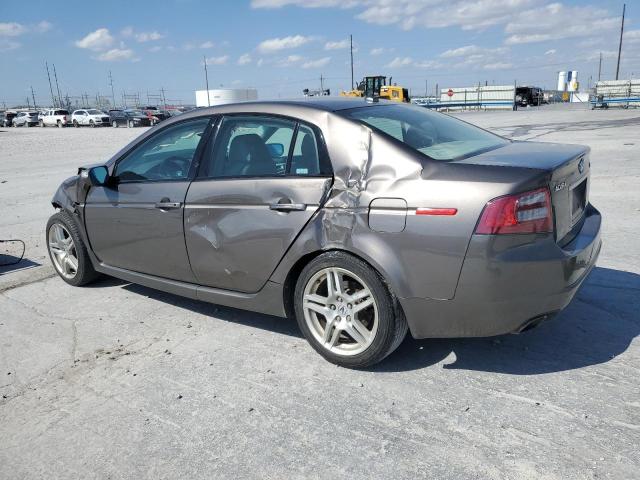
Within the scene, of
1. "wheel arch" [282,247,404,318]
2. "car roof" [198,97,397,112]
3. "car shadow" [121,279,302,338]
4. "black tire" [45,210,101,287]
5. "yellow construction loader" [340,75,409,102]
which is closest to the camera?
"wheel arch" [282,247,404,318]

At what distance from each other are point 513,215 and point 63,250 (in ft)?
13.7

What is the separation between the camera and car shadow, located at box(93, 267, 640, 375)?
10.7 ft

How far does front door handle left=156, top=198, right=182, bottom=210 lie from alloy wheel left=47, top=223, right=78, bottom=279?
1466 millimetres

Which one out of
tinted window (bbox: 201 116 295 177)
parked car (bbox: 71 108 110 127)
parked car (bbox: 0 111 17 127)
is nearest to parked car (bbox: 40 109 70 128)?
parked car (bbox: 71 108 110 127)

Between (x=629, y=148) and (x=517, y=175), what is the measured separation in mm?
13242

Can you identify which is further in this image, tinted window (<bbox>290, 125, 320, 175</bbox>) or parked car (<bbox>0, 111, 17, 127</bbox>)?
parked car (<bbox>0, 111, 17, 127</bbox>)

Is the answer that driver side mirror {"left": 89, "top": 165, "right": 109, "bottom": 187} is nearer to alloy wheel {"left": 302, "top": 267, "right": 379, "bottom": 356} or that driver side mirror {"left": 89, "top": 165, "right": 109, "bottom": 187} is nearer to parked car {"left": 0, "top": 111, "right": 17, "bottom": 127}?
alloy wheel {"left": 302, "top": 267, "right": 379, "bottom": 356}

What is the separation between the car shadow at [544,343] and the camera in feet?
10.7

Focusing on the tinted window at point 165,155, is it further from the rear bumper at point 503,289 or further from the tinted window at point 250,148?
the rear bumper at point 503,289

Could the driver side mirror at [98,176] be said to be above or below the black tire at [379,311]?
above

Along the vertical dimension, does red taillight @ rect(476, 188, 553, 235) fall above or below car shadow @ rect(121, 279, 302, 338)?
above

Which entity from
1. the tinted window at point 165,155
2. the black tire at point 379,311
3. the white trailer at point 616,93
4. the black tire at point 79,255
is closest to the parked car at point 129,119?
the white trailer at point 616,93

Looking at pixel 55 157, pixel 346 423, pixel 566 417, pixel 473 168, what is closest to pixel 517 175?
pixel 473 168

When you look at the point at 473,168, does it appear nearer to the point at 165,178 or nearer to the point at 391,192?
the point at 391,192
